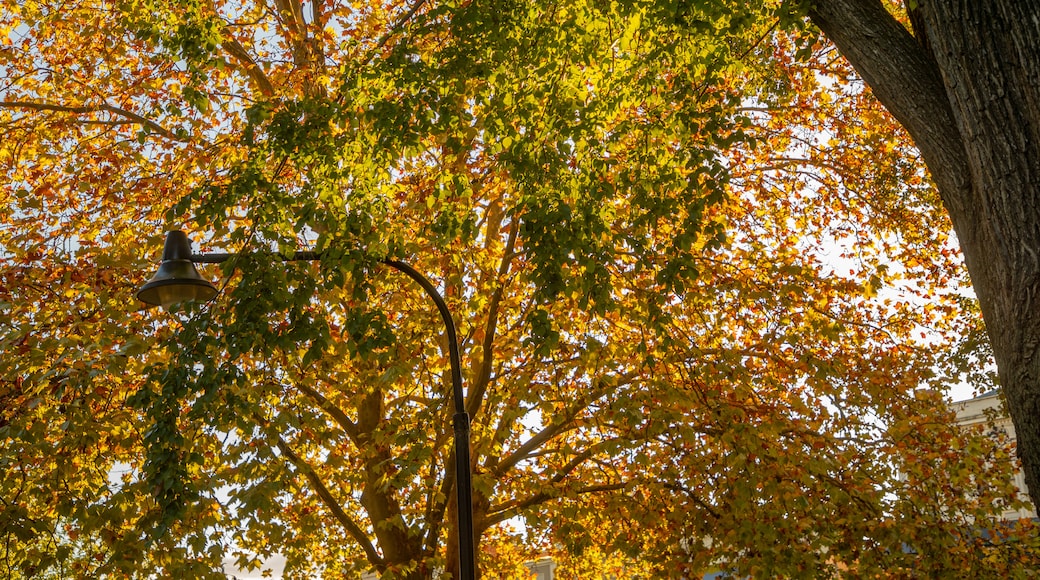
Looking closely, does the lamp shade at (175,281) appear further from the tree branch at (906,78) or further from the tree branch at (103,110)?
the tree branch at (906,78)

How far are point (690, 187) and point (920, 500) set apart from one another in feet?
19.3

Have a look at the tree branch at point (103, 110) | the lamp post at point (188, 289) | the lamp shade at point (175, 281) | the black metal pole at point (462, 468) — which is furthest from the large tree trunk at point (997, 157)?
the tree branch at point (103, 110)

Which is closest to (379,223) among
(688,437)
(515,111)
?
(515,111)

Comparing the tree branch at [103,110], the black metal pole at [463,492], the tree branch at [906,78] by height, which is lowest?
the black metal pole at [463,492]

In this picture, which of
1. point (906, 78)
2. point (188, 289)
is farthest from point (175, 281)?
point (906, 78)

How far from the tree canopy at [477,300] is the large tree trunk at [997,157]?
3.75 ft

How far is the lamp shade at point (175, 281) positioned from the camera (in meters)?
7.32

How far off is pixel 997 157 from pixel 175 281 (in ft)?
19.0

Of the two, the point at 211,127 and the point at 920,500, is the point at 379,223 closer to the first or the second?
the point at 211,127

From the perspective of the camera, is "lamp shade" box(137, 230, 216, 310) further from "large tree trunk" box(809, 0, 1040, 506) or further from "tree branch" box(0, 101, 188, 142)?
"large tree trunk" box(809, 0, 1040, 506)

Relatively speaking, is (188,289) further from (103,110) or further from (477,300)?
(103,110)

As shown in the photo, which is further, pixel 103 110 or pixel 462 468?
pixel 103 110

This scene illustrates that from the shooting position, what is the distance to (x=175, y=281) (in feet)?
24.0

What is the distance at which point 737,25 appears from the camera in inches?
262
